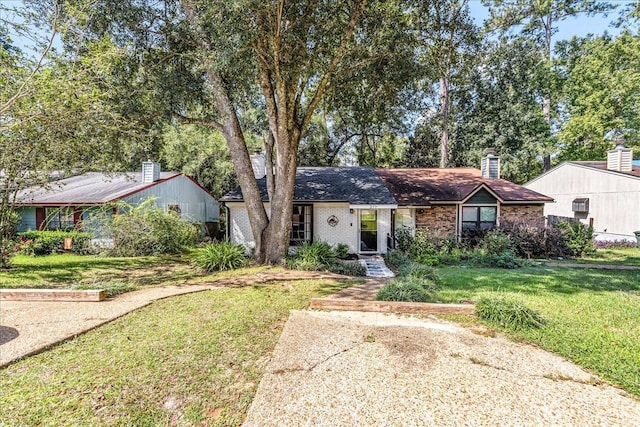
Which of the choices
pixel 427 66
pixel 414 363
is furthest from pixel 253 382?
pixel 427 66

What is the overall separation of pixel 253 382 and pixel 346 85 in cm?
925

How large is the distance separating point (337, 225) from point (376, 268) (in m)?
3.52

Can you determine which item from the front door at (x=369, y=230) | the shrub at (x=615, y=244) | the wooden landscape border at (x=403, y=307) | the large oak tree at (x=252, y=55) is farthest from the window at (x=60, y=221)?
the shrub at (x=615, y=244)

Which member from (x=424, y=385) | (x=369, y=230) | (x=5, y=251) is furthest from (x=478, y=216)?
(x=5, y=251)

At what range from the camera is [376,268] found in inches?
420

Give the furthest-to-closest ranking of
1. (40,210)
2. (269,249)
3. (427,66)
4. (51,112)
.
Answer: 1. (40,210)
2. (269,249)
3. (427,66)
4. (51,112)

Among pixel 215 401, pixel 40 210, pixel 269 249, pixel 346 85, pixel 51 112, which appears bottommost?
pixel 215 401

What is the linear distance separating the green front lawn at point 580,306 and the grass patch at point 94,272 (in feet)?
25.4

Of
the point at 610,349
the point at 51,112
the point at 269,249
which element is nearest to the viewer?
the point at 610,349

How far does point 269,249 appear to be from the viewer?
10656 millimetres

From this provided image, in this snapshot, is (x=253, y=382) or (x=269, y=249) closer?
(x=253, y=382)

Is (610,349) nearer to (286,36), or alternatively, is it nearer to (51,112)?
(286,36)

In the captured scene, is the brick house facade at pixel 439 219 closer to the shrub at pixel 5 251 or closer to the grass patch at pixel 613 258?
the grass patch at pixel 613 258

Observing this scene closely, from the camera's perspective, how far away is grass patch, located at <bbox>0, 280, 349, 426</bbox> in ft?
9.84
